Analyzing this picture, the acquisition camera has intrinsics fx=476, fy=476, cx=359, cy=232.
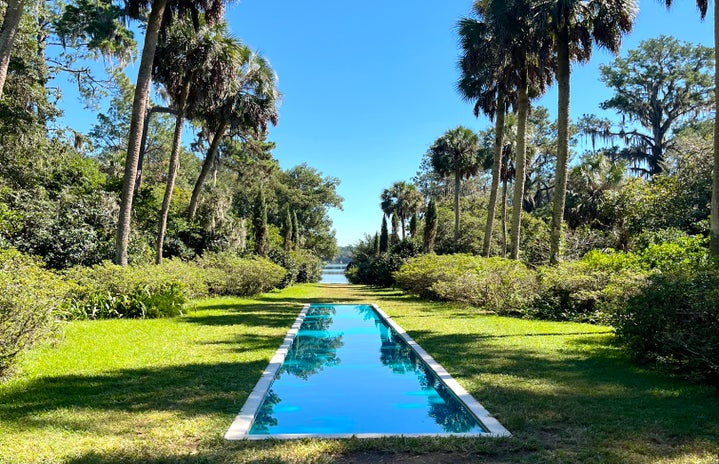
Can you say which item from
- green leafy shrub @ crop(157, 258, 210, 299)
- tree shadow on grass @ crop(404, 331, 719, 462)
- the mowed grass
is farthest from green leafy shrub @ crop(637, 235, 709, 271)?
green leafy shrub @ crop(157, 258, 210, 299)

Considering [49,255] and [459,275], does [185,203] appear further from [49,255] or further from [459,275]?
[459,275]

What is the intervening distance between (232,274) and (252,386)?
15.0 meters

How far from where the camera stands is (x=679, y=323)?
19.7ft

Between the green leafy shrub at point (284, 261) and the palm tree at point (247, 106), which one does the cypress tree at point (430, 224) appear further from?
the palm tree at point (247, 106)

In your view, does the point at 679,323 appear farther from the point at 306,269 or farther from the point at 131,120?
the point at 306,269

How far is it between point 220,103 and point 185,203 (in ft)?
26.5

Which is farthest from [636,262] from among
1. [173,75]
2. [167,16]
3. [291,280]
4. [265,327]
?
[291,280]

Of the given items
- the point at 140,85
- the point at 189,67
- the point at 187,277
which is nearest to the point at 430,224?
the point at 189,67

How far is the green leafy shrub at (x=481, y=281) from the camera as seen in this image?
1445cm

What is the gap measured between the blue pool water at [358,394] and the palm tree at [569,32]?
7278 mm

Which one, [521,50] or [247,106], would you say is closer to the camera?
[521,50]

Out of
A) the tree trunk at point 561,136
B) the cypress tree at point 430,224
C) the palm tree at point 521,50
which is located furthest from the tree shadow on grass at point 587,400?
the cypress tree at point 430,224

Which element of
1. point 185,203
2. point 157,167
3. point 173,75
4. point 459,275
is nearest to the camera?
point 459,275

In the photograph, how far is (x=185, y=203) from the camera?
2733cm
